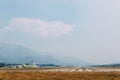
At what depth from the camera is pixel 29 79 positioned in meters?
53.2

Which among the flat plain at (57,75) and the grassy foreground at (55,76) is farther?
the flat plain at (57,75)

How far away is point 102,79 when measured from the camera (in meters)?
54.8

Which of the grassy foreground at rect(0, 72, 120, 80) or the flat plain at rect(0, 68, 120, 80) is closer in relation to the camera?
the grassy foreground at rect(0, 72, 120, 80)

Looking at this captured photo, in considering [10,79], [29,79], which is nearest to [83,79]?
[29,79]

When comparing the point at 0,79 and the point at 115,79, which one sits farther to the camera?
the point at 115,79

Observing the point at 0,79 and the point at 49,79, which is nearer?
the point at 0,79

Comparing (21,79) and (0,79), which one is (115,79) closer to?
(21,79)

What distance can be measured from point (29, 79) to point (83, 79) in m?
10.7

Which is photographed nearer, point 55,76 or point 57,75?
point 55,76

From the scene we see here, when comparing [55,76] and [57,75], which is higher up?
[57,75]

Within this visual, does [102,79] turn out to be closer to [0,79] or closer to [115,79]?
[115,79]

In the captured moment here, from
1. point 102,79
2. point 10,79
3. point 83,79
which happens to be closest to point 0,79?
point 10,79

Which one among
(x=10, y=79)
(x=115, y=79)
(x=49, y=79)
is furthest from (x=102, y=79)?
(x=10, y=79)

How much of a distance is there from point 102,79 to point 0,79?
64.7 feet
